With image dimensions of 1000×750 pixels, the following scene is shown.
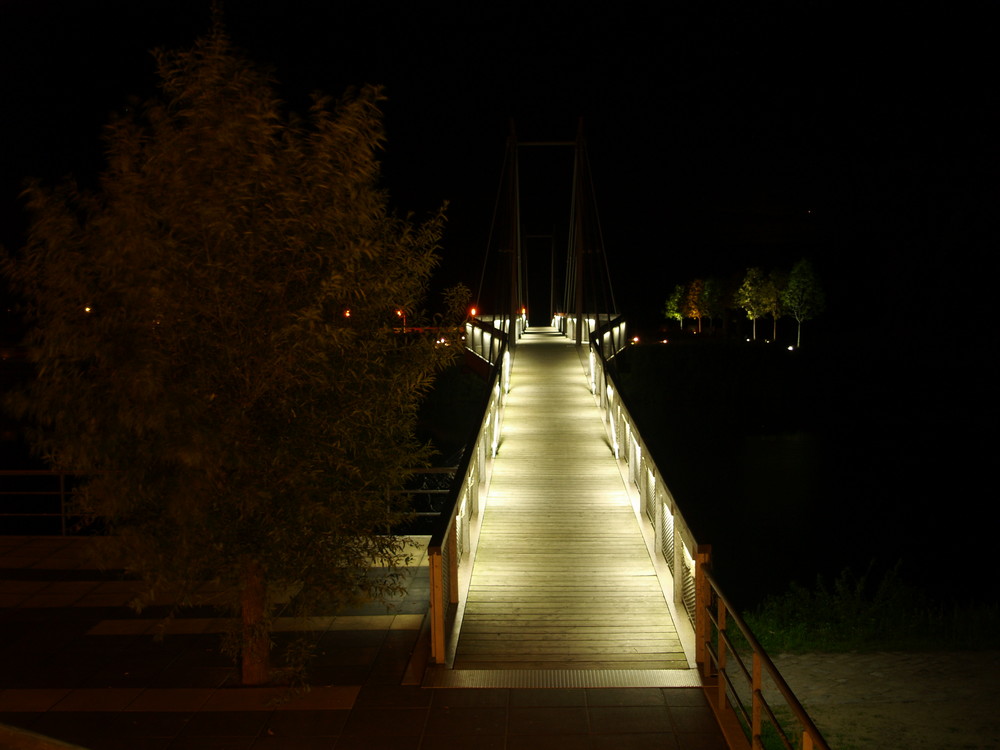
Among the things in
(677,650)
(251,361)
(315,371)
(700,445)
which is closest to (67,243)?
(251,361)

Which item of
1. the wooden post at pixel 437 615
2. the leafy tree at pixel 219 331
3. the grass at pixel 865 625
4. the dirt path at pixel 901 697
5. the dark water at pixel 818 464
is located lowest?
the dark water at pixel 818 464

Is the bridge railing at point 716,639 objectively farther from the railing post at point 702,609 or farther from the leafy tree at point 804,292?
the leafy tree at point 804,292

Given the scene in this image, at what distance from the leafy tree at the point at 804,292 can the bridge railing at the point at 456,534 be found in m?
46.1

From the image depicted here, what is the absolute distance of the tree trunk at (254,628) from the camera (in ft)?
16.6

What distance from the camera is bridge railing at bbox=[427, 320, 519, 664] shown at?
5719 millimetres

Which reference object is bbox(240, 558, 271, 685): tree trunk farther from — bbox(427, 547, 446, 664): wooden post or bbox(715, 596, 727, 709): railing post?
bbox(715, 596, 727, 709): railing post

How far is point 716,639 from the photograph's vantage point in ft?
22.0

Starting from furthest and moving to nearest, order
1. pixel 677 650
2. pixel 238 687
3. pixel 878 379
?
pixel 878 379 < pixel 677 650 < pixel 238 687

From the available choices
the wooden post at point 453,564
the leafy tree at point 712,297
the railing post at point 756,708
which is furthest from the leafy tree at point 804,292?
the railing post at point 756,708

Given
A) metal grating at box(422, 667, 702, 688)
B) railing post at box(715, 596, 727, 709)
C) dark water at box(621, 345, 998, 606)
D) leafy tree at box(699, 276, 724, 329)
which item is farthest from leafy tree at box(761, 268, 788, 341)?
railing post at box(715, 596, 727, 709)

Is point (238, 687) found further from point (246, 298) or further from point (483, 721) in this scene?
point (246, 298)

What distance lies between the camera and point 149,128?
4867mm

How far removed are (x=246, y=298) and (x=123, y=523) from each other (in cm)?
157

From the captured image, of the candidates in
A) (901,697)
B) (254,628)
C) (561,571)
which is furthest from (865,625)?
(254,628)
